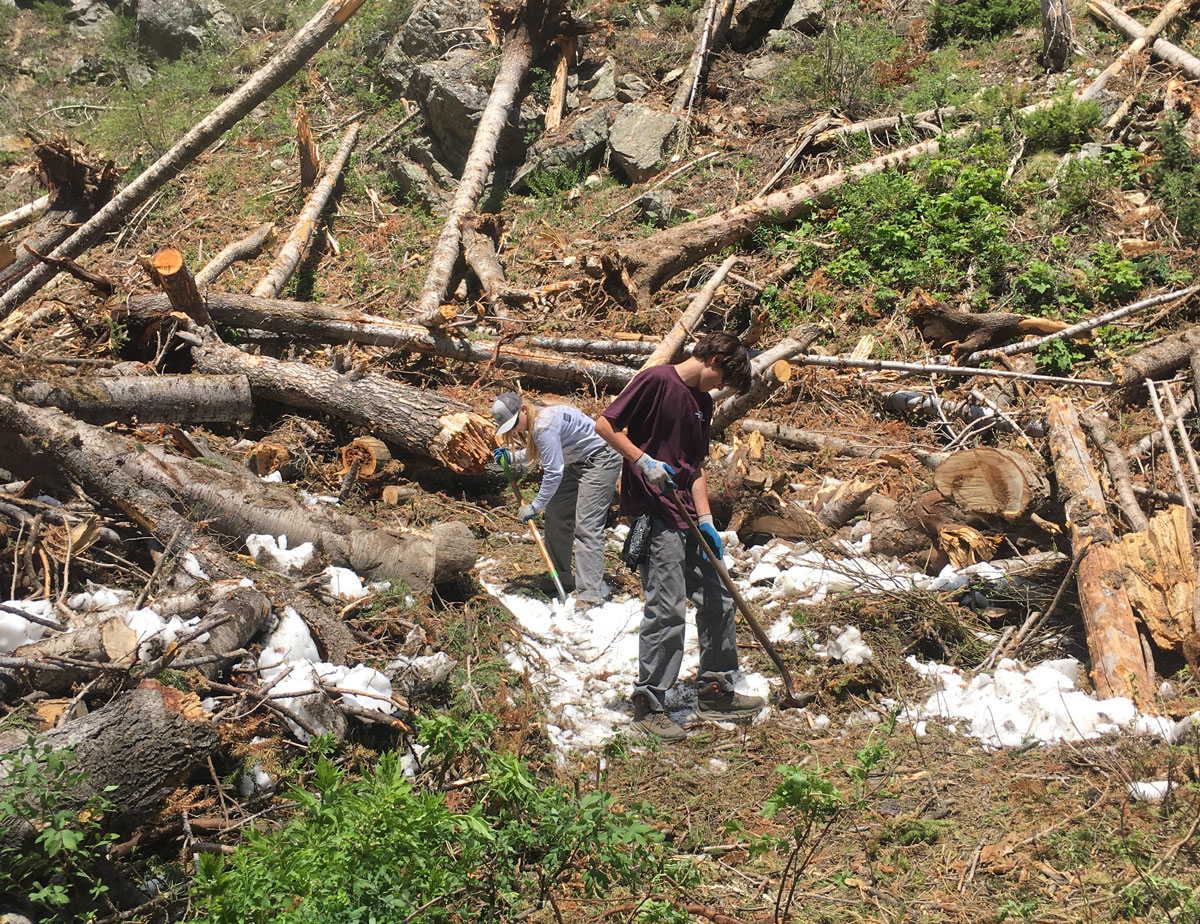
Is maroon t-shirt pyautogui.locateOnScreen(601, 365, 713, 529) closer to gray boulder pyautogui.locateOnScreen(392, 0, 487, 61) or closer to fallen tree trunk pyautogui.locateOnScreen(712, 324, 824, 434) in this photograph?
fallen tree trunk pyautogui.locateOnScreen(712, 324, 824, 434)

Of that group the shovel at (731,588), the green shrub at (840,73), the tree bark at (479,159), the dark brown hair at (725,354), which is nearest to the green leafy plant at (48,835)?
the shovel at (731,588)

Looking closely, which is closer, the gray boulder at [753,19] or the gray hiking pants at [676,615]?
the gray hiking pants at [676,615]

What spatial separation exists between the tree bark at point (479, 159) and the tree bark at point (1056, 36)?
20.7 feet

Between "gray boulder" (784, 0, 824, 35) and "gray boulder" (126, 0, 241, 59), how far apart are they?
9899mm

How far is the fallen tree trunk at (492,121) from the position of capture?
9.83 metres

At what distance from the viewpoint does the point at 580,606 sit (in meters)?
5.80

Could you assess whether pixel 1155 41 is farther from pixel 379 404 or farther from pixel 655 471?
pixel 655 471

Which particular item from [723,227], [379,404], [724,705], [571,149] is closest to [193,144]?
[379,404]

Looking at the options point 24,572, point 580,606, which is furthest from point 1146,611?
point 24,572

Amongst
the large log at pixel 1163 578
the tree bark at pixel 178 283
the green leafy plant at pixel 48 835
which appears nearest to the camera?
the green leafy plant at pixel 48 835

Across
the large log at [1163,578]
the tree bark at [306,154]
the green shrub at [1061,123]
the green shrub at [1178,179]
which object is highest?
the green shrub at [1061,123]

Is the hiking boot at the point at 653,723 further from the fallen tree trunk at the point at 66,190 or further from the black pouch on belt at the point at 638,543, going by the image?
the fallen tree trunk at the point at 66,190

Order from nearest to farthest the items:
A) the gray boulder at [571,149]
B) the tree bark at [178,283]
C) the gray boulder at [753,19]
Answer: the tree bark at [178,283] < the gray boulder at [571,149] < the gray boulder at [753,19]

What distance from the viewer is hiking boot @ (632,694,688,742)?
4590mm
